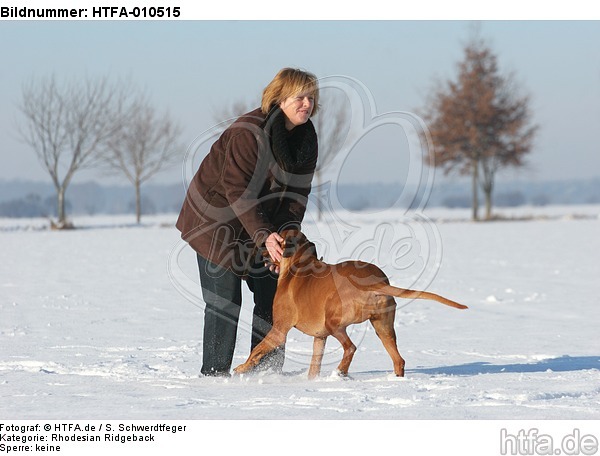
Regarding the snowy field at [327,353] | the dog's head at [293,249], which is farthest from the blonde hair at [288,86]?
the snowy field at [327,353]

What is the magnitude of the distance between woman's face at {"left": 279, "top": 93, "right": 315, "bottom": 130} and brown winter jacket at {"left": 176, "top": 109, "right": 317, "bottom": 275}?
2.1 inches

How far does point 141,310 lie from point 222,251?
4.58 meters

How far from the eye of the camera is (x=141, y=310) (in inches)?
389

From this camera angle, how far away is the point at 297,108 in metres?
5.38

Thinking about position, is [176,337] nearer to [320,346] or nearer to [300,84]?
[320,346]

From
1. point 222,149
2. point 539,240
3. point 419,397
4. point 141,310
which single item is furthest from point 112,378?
point 539,240

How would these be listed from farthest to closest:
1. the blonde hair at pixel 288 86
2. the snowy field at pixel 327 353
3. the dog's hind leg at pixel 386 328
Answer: the blonde hair at pixel 288 86
the dog's hind leg at pixel 386 328
the snowy field at pixel 327 353

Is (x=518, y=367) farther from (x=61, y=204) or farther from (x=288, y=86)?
(x=61, y=204)

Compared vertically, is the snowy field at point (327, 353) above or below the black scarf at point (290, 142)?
below

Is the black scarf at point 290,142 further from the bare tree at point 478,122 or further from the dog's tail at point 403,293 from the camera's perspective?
the bare tree at point 478,122

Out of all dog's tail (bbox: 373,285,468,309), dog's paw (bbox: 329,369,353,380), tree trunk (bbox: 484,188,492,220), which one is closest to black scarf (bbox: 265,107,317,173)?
dog's tail (bbox: 373,285,468,309)

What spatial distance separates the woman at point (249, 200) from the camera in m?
5.37

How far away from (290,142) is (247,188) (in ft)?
1.41

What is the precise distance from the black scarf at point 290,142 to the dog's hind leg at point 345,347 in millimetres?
1099
